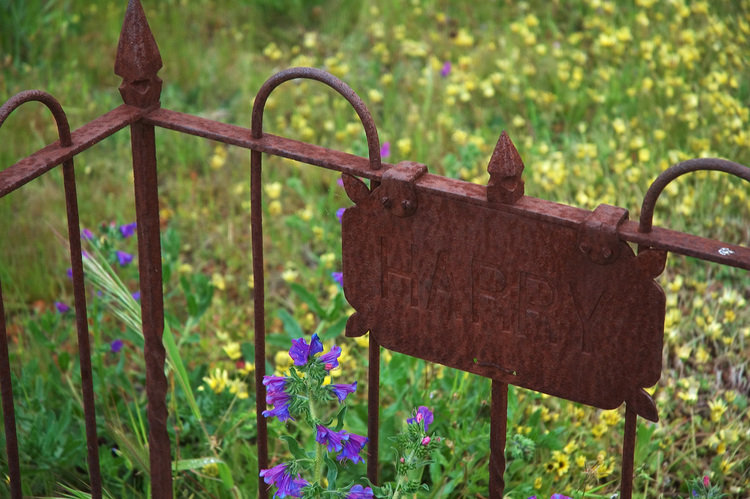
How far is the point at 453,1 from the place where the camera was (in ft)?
15.0

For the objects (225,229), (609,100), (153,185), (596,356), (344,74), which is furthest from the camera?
(344,74)

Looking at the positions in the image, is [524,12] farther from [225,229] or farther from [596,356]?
[596,356]

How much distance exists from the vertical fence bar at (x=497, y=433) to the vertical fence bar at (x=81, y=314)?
2.39ft

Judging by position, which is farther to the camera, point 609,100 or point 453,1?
point 453,1

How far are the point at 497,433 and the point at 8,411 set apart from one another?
841 millimetres

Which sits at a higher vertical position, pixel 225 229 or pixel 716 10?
pixel 716 10

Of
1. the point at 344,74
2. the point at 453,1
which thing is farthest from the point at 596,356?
the point at 453,1

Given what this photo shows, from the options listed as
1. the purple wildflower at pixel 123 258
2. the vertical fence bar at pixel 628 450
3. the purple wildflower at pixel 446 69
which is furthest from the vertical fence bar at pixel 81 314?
the purple wildflower at pixel 446 69

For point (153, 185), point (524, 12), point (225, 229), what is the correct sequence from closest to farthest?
point (153, 185) < point (225, 229) < point (524, 12)

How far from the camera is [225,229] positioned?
3156 millimetres

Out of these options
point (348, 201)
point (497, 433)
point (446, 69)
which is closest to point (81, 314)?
point (497, 433)

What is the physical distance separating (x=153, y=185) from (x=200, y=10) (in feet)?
10.3

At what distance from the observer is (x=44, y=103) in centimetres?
141

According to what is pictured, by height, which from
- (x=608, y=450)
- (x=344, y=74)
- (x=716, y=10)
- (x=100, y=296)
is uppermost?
(x=716, y=10)
